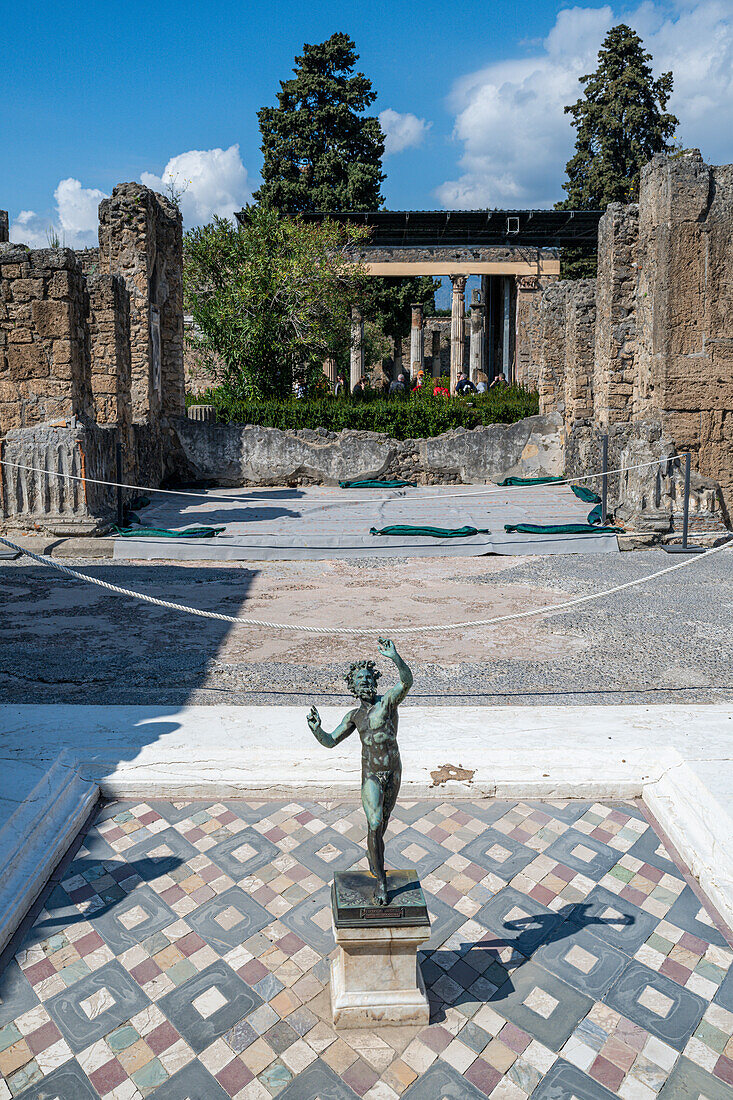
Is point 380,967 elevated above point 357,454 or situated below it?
below

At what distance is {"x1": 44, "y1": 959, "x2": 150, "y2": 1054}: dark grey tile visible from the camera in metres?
2.16

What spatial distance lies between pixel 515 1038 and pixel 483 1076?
0.50 feet

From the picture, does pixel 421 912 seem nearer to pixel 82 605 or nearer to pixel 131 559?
pixel 82 605

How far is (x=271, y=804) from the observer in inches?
128

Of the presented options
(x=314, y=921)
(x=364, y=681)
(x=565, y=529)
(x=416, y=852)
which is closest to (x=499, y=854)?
(x=416, y=852)

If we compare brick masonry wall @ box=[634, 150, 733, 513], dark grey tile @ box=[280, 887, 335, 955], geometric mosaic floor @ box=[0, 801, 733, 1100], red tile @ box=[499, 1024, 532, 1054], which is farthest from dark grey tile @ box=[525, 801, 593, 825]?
brick masonry wall @ box=[634, 150, 733, 513]

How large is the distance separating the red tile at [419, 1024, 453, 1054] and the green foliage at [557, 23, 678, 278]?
31.0 meters

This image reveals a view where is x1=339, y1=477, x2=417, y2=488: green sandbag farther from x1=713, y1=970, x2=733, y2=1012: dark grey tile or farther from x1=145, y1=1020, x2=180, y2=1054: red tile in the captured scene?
x1=145, y1=1020, x2=180, y2=1054: red tile

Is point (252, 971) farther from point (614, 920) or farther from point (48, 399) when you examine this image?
point (48, 399)

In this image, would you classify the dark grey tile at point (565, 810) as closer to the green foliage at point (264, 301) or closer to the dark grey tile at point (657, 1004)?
the dark grey tile at point (657, 1004)

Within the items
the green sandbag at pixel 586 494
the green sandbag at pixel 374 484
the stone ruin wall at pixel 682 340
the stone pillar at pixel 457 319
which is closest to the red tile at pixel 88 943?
the stone ruin wall at pixel 682 340

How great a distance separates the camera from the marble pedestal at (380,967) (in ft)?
7.11

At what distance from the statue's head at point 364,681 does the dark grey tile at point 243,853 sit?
0.95 m

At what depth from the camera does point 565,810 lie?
322 cm
